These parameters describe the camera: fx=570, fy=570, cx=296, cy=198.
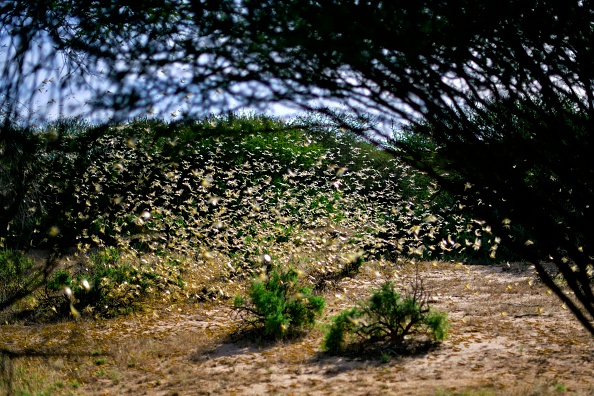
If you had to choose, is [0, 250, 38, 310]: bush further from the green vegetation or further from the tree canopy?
the tree canopy

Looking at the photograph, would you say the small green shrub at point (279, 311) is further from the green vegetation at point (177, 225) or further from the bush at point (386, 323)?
the green vegetation at point (177, 225)

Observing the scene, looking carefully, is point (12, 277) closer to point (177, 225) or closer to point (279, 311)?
point (177, 225)

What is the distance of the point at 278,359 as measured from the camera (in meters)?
5.22

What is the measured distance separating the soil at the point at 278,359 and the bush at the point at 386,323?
0.17 metres

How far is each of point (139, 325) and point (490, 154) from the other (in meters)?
5.42

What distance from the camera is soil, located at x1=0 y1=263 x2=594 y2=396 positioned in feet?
14.2

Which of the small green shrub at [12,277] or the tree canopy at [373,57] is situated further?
the small green shrub at [12,277]

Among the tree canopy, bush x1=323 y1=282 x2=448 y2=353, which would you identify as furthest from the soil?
the tree canopy

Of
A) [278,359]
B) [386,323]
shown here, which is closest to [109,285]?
[278,359]

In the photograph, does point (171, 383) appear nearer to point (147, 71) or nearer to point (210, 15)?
point (147, 71)

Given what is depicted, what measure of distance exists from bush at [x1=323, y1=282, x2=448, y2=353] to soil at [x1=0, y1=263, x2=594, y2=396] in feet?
0.56

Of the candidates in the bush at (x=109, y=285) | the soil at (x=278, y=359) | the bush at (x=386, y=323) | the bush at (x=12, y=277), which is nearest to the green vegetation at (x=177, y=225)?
the bush at (x=109, y=285)

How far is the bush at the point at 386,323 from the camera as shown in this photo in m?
5.29

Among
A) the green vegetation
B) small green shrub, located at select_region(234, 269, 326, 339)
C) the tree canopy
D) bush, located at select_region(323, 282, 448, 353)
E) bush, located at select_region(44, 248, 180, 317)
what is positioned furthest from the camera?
bush, located at select_region(44, 248, 180, 317)
